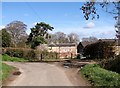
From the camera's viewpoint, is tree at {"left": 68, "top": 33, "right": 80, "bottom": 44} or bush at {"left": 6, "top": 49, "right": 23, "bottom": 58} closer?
bush at {"left": 6, "top": 49, "right": 23, "bottom": 58}

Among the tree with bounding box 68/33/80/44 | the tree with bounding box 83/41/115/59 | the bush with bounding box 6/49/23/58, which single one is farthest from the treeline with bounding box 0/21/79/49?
the tree with bounding box 68/33/80/44

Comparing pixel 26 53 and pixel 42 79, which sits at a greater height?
pixel 26 53

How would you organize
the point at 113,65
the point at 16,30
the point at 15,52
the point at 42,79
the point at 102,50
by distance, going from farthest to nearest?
the point at 16,30
the point at 15,52
the point at 102,50
the point at 113,65
the point at 42,79

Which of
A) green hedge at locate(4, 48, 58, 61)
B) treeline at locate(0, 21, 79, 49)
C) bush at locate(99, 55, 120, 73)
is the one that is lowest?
bush at locate(99, 55, 120, 73)

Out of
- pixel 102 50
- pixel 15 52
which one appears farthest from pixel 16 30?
pixel 102 50

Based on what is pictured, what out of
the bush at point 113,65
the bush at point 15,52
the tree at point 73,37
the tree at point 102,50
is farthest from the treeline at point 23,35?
the bush at point 113,65

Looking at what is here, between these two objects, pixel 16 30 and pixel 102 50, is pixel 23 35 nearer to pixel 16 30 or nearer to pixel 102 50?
pixel 16 30

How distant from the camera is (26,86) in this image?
17.7 m

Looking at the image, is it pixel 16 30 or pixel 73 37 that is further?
pixel 73 37

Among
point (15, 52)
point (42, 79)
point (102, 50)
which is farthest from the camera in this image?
point (15, 52)

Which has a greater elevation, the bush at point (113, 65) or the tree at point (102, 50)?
the tree at point (102, 50)

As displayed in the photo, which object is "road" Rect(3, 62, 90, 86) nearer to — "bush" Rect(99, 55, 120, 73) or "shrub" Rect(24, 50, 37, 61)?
"bush" Rect(99, 55, 120, 73)

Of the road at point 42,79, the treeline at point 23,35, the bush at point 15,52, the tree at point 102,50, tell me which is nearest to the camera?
the road at point 42,79

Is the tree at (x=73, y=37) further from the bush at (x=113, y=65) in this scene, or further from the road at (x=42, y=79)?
the road at (x=42, y=79)
